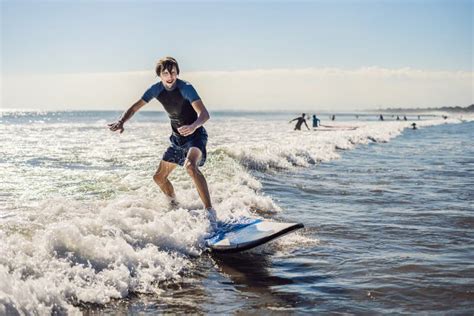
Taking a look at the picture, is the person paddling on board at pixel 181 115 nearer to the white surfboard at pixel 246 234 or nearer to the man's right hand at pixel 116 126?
the man's right hand at pixel 116 126

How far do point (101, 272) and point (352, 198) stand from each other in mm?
6243

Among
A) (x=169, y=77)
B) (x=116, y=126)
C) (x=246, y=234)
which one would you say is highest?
(x=169, y=77)

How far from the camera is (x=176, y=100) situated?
704cm

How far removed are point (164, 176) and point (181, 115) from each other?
1.16 meters

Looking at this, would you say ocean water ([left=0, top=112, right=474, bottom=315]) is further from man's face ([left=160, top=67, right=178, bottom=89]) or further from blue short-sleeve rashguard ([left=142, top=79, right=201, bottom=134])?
man's face ([left=160, top=67, right=178, bottom=89])

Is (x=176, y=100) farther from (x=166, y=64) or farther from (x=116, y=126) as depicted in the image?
(x=116, y=126)

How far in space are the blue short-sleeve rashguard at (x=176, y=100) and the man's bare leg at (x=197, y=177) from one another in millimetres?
518

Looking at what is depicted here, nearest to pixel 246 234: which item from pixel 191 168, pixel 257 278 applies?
pixel 257 278

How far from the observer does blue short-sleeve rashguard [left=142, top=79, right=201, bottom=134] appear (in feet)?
22.7

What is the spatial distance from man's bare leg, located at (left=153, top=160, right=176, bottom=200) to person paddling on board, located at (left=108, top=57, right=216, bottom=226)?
0.05 metres

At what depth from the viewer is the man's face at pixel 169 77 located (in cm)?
681

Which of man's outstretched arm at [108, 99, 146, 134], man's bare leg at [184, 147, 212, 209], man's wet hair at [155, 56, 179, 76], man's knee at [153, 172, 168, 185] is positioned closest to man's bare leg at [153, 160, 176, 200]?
man's knee at [153, 172, 168, 185]

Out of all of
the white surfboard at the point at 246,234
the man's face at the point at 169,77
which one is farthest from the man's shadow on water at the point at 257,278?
the man's face at the point at 169,77

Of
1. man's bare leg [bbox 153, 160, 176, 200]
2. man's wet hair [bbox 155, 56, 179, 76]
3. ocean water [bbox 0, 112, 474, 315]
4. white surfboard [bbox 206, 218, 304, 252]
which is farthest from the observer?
man's bare leg [bbox 153, 160, 176, 200]
